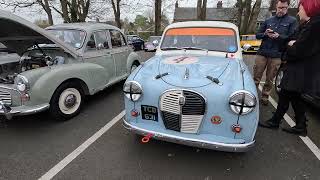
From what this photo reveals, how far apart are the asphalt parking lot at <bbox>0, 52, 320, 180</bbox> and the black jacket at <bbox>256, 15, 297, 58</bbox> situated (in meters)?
1.51

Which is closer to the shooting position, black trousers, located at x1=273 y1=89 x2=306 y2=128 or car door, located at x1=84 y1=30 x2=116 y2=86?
black trousers, located at x1=273 y1=89 x2=306 y2=128

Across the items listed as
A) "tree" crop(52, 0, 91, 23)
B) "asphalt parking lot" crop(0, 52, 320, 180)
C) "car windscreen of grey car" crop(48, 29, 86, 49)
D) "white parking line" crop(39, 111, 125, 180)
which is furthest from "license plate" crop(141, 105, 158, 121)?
"tree" crop(52, 0, 91, 23)

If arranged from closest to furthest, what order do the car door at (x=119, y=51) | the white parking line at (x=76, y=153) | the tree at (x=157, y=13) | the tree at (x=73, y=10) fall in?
the white parking line at (x=76, y=153)
the car door at (x=119, y=51)
the tree at (x=73, y=10)
the tree at (x=157, y=13)

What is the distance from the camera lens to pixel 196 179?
2879mm

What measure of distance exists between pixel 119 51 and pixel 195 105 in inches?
149

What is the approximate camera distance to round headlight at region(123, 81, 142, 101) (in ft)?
10.0

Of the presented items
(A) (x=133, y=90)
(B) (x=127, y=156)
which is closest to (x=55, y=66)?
(A) (x=133, y=90)

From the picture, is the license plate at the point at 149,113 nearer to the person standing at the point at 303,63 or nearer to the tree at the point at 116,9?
the person standing at the point at 303,63

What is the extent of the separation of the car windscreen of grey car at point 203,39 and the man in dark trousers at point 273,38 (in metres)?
0.72

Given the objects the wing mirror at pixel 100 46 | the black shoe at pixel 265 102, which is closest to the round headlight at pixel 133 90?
the wing mirror at pixel 100 46

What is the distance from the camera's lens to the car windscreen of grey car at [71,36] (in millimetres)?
5105

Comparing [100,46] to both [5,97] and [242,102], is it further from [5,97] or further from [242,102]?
[242,102]

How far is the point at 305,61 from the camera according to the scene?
3484mm

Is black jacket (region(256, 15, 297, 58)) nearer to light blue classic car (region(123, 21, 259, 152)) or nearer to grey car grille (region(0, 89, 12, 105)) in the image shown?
light blue classic car (region(123, 21, 259, 152))
